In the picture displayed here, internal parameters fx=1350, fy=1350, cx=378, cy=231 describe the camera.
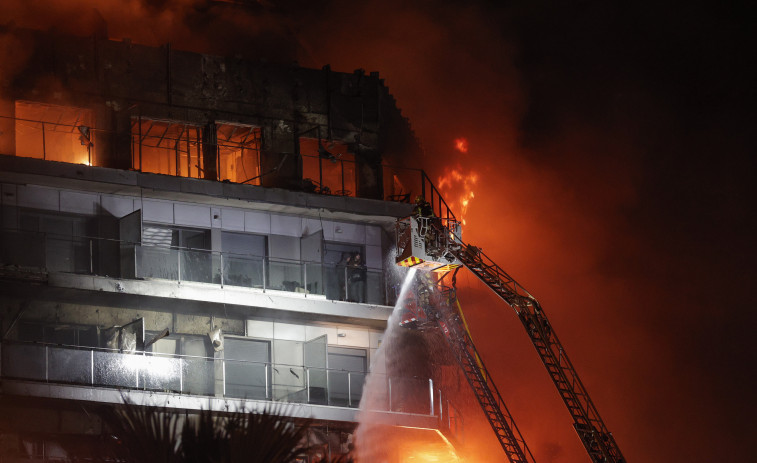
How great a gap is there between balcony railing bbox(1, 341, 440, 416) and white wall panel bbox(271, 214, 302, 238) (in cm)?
550

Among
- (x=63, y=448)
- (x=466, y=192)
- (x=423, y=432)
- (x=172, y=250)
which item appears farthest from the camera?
(x=466, y=192)

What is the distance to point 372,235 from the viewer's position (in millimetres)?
50844

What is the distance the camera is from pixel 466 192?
58.2 metres

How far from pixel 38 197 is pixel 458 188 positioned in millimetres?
19840

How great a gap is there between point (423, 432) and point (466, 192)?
13.2 meters

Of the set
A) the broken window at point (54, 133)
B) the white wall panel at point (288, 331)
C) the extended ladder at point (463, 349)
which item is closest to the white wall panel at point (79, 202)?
the broken window at point (54, 133)

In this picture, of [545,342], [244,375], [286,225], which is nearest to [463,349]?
[545,342]

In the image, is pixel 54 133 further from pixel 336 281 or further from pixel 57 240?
pixel 336 281

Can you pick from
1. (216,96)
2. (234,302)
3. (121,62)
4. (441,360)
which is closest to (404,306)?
(441,360)

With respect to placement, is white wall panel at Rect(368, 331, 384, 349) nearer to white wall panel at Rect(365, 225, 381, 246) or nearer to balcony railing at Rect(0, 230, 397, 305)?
balcony railing at Rect(0, 230, 397, 305)

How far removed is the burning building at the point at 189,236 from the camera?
1660 inches

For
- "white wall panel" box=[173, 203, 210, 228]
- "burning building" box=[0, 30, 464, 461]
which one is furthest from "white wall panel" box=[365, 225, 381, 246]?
"white wall panel" box=[173, 203, 210, 228]

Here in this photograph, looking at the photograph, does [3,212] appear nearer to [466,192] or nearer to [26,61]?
[26,61]

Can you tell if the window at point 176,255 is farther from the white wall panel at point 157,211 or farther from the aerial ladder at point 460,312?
the aerial ladder at point 460,312
